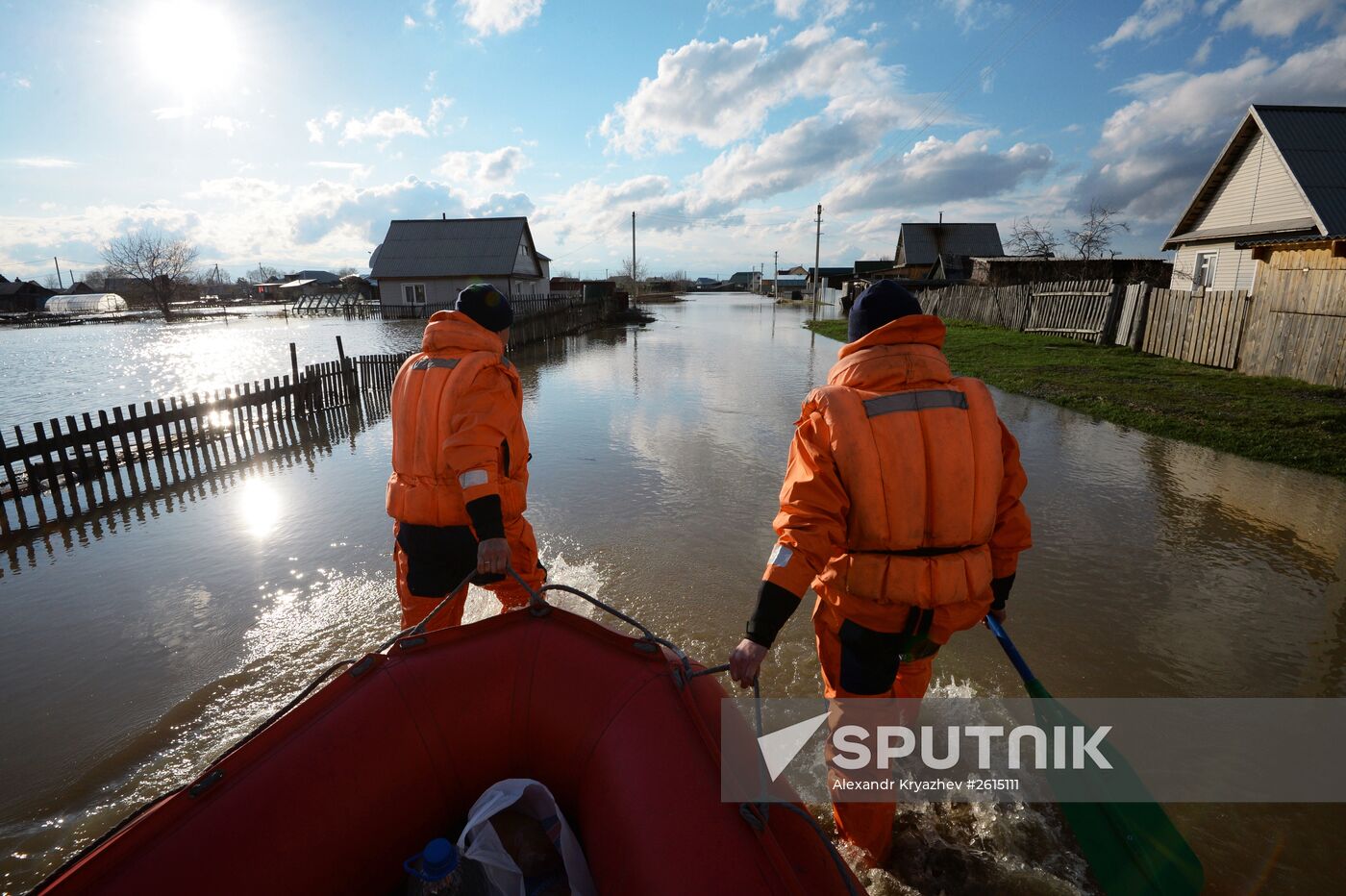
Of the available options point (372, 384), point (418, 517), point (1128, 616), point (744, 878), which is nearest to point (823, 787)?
point (744, 878)

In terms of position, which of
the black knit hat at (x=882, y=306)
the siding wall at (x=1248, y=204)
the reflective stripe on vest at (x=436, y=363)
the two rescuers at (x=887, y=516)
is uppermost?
the siding wall at (x=1248, y=204)

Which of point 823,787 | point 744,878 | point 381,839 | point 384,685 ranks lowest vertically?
point 823,787

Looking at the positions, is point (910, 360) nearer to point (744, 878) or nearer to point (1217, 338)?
point (744, 878)

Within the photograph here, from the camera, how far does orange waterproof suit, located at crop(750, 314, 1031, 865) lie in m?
1.91

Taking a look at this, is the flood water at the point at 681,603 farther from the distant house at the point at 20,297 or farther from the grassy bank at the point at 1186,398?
the distant house at the point at 20,297

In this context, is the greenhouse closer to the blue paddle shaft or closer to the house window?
the blue paddle shaft

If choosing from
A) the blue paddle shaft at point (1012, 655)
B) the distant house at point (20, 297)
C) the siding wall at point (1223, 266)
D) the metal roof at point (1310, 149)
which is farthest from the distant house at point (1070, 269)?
the distant house at point (20, 297)

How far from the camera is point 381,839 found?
1.88 metres

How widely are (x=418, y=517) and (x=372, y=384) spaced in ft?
34.1

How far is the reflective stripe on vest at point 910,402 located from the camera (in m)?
1.92

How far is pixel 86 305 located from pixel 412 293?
31.9 meters

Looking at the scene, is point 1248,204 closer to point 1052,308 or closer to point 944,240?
point 1052,308

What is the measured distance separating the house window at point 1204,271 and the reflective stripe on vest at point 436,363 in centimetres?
2446

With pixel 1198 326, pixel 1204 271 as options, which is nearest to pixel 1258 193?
pixel 1204 271
